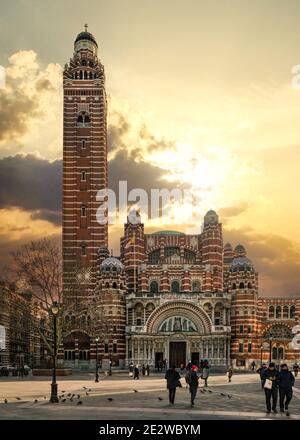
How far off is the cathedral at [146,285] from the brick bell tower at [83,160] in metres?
0.14

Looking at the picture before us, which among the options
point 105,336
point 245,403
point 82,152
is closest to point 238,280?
point 105,336

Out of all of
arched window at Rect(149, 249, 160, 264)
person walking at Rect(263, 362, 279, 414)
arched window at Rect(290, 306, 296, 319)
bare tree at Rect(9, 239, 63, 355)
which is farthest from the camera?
arched window at Rect(149, 249, 160, 264)

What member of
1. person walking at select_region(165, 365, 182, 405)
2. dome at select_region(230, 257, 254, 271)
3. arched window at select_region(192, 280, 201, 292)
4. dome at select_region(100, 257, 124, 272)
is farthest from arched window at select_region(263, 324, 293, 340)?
person walking at select_region(165, 365, 182, 405)

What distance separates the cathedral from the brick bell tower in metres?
0.14

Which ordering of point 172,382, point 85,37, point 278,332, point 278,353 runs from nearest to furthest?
1. point 172,382
2. point 278,353
3. point 278,332
4. point 85,37

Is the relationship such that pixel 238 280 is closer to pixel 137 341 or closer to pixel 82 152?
pixel 137 341

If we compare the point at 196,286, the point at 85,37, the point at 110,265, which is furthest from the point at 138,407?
the point at 85,37

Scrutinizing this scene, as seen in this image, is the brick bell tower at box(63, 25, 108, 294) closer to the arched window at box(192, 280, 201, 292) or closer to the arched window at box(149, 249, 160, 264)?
the arched window at box(149, 249, 160, 264)

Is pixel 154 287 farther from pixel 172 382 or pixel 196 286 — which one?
pixel 172 382

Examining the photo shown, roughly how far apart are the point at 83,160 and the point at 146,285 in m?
19.8

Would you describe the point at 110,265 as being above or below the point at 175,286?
above

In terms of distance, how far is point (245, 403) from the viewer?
1123 inches

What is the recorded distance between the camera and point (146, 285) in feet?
282

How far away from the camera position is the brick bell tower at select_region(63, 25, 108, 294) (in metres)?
88.5
